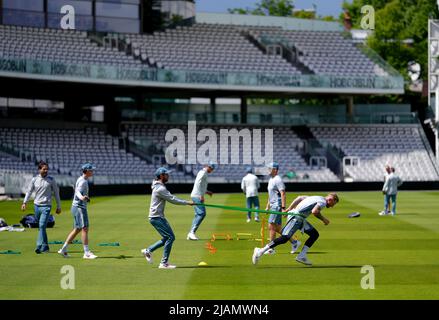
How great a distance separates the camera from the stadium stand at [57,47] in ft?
198

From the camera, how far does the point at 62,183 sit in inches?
2004

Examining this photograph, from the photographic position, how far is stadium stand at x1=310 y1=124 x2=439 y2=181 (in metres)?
64.0

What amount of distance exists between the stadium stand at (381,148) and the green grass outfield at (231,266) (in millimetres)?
32847

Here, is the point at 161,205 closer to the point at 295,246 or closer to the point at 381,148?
the point at 295,246

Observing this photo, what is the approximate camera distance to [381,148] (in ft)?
A: 220

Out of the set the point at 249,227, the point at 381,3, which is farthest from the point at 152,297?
the point at 381,3

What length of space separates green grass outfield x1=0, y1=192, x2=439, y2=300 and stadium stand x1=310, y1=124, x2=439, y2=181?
3285 centimetres

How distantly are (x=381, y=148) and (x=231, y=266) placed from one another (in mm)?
49464

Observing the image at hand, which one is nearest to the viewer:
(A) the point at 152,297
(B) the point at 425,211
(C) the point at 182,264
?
(A) the point at 152,297

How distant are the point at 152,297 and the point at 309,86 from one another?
5299 cm

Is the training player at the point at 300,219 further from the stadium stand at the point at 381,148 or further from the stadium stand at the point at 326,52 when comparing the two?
the stadium stand at the point at 326,52

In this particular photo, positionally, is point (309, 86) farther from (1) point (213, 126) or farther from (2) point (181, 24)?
(2) point (181, 24)

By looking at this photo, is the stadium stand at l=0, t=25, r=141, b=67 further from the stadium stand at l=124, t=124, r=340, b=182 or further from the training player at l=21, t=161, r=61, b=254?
the training player at l=21, t=161, r=61, b=254

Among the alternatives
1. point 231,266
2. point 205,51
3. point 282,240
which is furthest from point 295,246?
point 205,51
